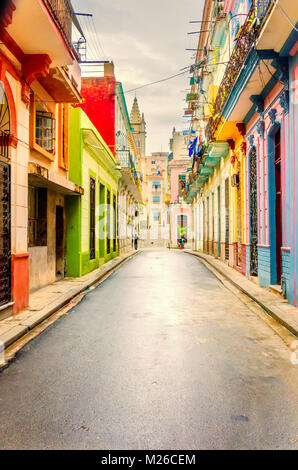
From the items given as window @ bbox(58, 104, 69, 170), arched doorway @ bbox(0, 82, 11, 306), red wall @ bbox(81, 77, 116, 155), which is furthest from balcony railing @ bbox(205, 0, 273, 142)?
red wall @ bbox(81, 77, 116, 155)

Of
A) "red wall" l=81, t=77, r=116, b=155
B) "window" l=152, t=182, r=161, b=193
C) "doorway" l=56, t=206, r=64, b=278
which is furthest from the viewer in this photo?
"window" l=152, t=182, r=161, b=193

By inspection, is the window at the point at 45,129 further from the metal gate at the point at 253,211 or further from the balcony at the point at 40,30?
the metal gate at the point at 253,211

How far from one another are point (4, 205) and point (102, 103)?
1799 cm

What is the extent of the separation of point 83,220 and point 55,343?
8479 millimetres

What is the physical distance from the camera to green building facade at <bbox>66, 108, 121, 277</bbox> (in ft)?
41.5

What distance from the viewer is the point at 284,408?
3.25 m

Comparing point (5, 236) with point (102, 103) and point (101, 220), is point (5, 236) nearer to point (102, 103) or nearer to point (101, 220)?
point (101, 220)

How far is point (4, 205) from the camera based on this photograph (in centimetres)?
657

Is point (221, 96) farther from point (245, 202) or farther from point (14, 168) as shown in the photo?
point (14, 168)

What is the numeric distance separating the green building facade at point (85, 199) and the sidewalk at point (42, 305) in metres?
1.06

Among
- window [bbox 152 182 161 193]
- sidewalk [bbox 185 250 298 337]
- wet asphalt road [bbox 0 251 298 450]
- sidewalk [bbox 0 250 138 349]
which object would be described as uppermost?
window [bbox 152 182 161 193]

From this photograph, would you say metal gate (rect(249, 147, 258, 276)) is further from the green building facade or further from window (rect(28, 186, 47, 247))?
window (rect(28, 186, 47, 247))

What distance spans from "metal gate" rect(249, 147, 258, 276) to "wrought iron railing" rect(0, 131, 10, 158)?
7.10m

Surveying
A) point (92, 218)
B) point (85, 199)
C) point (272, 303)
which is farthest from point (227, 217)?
→ point (272, 303)
